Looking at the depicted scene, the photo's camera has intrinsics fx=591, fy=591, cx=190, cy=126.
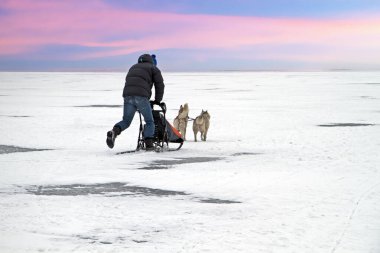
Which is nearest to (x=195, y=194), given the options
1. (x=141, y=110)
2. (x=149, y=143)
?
(x=149, y=143)

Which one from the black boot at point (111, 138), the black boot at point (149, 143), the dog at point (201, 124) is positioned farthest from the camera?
the dog at point (201, 124)

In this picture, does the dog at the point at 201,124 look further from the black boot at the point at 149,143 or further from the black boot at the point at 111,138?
the black boot at the point at 111,138

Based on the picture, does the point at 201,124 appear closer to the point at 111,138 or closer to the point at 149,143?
the point at 149,143

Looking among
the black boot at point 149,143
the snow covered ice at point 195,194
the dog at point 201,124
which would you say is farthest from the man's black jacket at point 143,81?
the dog at point 201,124

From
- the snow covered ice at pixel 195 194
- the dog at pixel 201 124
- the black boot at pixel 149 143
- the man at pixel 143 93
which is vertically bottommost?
the snow covered ice at pixel 195 194

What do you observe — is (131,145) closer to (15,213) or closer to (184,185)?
(184,185)

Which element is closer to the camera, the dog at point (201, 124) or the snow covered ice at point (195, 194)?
the snow covered ice at point (195, 194)

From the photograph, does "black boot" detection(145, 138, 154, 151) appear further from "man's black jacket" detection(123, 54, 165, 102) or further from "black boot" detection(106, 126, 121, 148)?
"man's black jacket" detection(123, 54, 165, 102)

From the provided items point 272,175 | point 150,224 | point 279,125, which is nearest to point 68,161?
point 272,175

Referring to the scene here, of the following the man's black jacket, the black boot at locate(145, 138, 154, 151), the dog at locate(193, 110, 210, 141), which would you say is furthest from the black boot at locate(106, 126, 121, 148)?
the dog at locate(193, 110, 210, 141)

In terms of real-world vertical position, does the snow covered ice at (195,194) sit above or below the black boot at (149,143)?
below

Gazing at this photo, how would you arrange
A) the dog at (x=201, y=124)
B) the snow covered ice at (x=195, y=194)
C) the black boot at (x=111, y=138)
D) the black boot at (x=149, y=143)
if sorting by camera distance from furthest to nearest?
the dog at (x=201, y=124) < the black boot at (x=149, y=143) < the black boot at (x=111, y=138) < the snow covered ice at (x=195, y=194)

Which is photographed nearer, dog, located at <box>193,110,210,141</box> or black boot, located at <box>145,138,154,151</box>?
black boot, located at <box>145,138,154,151</box>

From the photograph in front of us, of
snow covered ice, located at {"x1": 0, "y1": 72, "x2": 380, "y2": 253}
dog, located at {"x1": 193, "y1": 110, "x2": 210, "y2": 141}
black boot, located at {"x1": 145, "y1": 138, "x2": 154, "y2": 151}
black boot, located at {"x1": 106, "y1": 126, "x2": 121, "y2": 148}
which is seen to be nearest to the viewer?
snow covered ice, located at {"x1": 0, "y1": 72, "x2": 380, "y2": 253}
